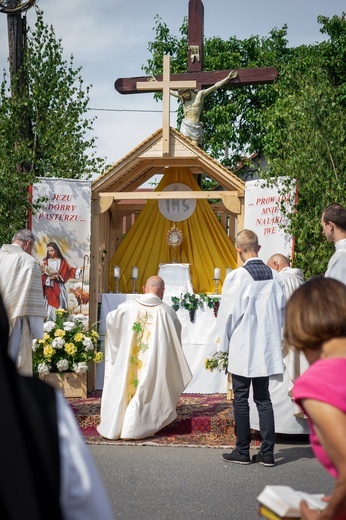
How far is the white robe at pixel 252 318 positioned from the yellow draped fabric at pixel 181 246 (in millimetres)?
4803

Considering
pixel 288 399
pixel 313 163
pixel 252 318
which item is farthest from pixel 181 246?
pixel 252 318

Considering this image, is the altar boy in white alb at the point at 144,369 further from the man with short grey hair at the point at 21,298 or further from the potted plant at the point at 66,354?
the potted plant at the point at 66,354

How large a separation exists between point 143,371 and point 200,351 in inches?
96.9

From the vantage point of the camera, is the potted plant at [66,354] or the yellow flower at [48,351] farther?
the potted plant at [66,354]

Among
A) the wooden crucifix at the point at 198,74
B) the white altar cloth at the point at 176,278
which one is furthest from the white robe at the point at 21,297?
the wooden crucifix at the point at 198,74

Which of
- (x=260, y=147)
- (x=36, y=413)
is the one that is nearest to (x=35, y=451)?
(x=36, y=413)

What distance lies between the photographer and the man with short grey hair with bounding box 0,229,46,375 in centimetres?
850

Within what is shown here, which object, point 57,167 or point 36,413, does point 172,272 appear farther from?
point 36,413

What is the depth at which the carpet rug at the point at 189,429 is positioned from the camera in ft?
29.1

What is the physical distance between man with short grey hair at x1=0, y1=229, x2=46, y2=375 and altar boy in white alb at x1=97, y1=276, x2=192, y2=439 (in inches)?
38.6

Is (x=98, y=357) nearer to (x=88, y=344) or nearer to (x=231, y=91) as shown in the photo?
(x=88, y=344)

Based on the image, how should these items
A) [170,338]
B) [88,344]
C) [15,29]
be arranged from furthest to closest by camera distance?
[15,29] < [88,344] < [170,338]

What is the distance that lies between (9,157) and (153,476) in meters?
6.86

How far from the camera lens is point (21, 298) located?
851cm
